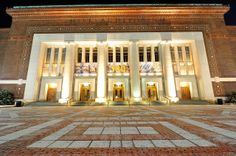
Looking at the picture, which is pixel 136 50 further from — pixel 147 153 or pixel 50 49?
pixel 147 153

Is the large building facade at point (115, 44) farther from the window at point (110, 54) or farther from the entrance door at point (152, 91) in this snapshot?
→ the window at point (110, 54)

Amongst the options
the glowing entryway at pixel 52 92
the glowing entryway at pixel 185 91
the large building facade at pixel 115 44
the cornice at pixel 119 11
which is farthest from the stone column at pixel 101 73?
the glowing entryway at pixel 185 91

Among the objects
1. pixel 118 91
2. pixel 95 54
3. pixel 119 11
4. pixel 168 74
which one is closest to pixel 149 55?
pixel 168 74

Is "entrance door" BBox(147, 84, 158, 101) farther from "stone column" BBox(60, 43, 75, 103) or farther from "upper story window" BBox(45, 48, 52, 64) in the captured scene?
"upper story window" BBox(45, 48, 52, 64)

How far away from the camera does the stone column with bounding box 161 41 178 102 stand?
18.3m

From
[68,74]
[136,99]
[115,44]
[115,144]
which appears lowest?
[115,144]

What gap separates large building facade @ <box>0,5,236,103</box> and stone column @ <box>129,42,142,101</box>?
0.48 ft

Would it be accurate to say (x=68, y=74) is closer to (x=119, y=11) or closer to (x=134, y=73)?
(x=134, y=73)

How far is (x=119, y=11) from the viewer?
2047 cm

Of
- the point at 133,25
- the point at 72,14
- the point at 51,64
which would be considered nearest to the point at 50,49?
the point at 51,64

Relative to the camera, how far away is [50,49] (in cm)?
2169

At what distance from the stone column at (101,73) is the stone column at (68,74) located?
4.03 m

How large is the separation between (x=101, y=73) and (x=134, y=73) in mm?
4765

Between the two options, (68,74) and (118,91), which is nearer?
(68,74)
